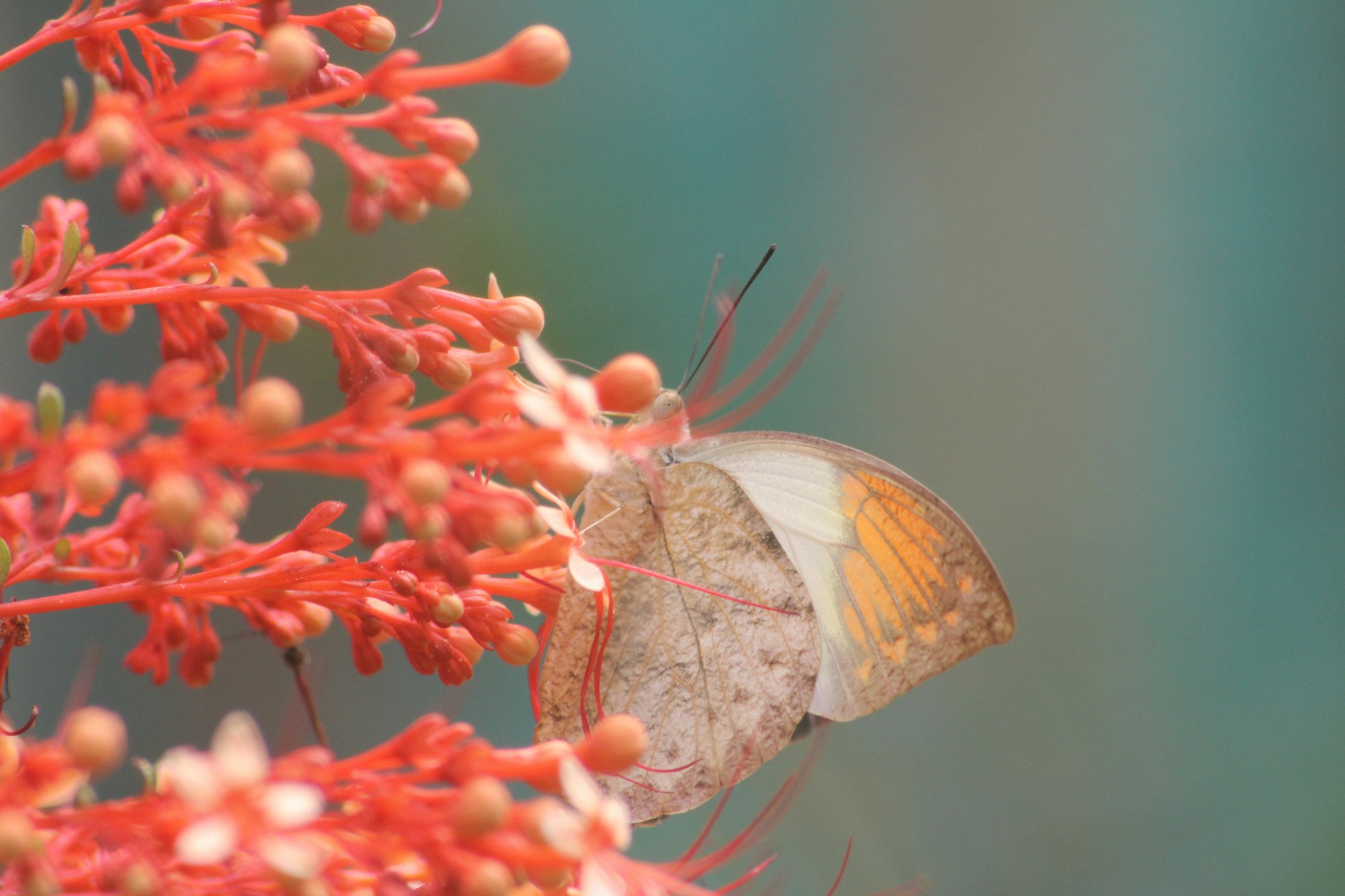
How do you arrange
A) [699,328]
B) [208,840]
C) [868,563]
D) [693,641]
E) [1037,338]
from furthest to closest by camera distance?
[1037,338], [699,328], [868,563], [693,641], [208,840]

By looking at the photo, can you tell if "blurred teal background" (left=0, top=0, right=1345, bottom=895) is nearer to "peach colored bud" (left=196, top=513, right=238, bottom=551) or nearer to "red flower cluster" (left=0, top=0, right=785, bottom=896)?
"red flower cluster" (left=0, top=0, right=785, bottom=896)

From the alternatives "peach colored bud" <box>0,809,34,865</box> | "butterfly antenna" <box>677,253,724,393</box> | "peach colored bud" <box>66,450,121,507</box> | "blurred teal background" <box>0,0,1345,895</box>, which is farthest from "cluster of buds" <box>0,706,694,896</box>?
"blurred teal background" <box>0,0,1345,895</box>

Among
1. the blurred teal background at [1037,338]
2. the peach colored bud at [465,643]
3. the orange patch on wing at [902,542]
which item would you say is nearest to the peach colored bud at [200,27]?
the peach colored bud at [465,643]

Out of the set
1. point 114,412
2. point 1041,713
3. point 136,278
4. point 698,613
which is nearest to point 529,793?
point 1041,713

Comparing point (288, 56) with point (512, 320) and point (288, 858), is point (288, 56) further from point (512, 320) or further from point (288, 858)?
point (288, 858)

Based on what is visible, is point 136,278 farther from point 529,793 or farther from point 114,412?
point 529,793

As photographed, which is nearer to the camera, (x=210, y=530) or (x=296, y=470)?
(x=210, y=530)

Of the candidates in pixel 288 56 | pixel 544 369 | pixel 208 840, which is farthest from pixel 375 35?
pixel 208 840
